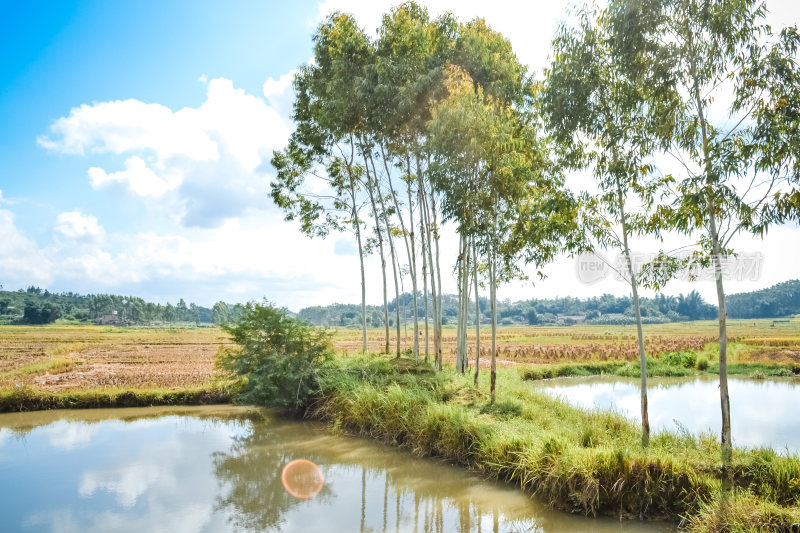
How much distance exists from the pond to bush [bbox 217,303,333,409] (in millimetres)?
6906

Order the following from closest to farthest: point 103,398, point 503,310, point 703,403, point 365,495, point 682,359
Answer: point 365,495 → point 103,398 → point 703,403 → point 682,359 → point 503,310

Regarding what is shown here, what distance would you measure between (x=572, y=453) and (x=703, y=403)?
1140 cm

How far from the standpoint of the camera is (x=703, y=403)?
16562 millimetres

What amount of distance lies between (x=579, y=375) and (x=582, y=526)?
18.7 m

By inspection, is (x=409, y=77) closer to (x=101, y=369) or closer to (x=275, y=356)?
(x=275, y=356)

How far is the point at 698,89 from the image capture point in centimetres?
777

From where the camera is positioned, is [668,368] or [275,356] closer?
[275,356]

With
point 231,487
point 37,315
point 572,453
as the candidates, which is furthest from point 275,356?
point 37,315

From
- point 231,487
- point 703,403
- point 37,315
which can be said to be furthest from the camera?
point 37,315

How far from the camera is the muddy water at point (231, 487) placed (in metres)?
7.45

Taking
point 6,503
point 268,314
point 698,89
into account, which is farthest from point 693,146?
point 6,503

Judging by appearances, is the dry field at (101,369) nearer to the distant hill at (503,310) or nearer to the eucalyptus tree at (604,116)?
the eucalyptus tree at (604,116)

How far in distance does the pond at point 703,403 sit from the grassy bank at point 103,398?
10.9m

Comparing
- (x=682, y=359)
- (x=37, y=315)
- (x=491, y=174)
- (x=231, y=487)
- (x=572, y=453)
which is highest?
(x=491, y=174)
